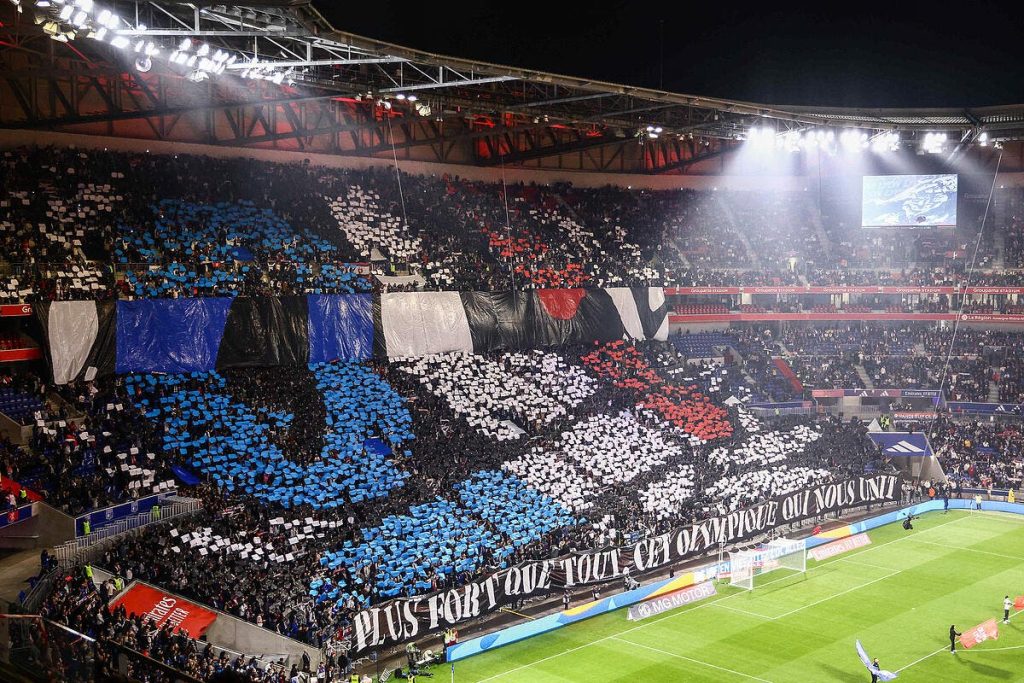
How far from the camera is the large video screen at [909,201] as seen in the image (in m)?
60.1

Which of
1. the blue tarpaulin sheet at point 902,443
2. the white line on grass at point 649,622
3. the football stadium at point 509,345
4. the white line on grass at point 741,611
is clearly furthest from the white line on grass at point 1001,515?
the white line on grass at point 741,611

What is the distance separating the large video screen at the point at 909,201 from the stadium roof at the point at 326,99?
13.4 ft

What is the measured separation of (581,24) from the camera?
4028cm

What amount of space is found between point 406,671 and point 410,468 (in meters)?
11.2

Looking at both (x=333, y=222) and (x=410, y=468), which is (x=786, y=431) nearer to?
(x=410, y=468)

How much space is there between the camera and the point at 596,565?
34.1 m

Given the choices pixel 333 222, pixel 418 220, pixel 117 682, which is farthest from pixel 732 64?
pixel 117 682

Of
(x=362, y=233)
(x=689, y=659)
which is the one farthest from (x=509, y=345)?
(x=689, y=659)

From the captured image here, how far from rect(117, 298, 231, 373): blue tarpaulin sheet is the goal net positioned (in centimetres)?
2059

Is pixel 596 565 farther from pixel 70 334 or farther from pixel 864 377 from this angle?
pixel 864 377

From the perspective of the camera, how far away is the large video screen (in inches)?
2367

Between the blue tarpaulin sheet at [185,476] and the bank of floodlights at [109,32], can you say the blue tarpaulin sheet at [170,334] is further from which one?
the bank of floodlights at [109,32]

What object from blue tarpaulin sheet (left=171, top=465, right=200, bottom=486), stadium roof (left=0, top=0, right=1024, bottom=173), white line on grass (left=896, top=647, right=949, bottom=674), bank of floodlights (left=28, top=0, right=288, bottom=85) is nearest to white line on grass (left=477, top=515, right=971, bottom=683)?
white line on grass (left=896, top=647, right=949, bottom=674)

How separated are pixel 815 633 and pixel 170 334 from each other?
79.8ft
